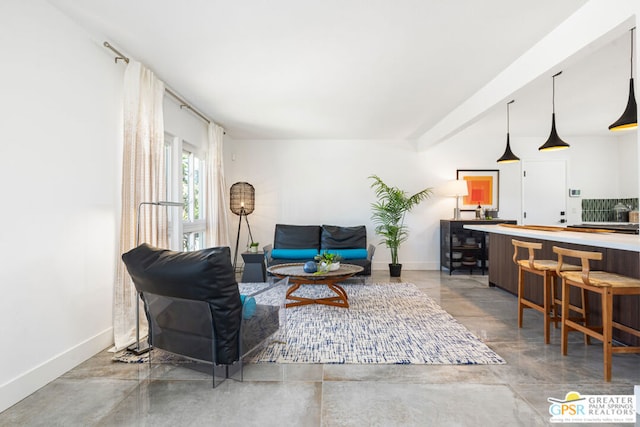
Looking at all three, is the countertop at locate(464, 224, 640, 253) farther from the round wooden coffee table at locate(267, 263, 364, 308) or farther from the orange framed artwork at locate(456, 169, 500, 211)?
the orange framed artwork at locate(456, 169, 500, 211)

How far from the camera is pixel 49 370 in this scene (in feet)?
7.74

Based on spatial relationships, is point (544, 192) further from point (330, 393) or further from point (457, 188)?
point (330, 393)

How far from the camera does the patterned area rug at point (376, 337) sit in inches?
106

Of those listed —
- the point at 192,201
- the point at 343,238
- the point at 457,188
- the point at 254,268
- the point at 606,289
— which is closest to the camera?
the point at 606,289

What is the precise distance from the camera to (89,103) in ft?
9.21

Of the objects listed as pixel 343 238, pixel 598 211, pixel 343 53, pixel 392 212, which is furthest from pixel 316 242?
pixel 598 211

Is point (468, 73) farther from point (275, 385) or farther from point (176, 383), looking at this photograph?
point (176, 383)

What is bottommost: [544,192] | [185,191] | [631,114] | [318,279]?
[318,279]

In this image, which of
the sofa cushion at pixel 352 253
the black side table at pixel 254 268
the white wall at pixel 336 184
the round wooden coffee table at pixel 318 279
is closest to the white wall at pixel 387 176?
the white wall at pixel 336 184

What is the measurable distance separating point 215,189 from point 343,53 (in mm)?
3285

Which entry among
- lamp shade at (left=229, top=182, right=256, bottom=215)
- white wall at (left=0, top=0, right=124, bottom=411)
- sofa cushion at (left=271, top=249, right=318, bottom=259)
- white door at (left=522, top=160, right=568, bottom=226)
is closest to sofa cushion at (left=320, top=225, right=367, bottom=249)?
sofa cushion at (left=271, top=249, right=318, bottom=259)

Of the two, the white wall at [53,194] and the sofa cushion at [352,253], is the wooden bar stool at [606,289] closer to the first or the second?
the sofa cushion at [352,253]

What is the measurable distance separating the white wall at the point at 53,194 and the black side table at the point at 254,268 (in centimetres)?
261

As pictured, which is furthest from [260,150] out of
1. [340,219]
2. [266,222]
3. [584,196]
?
[584,196]
